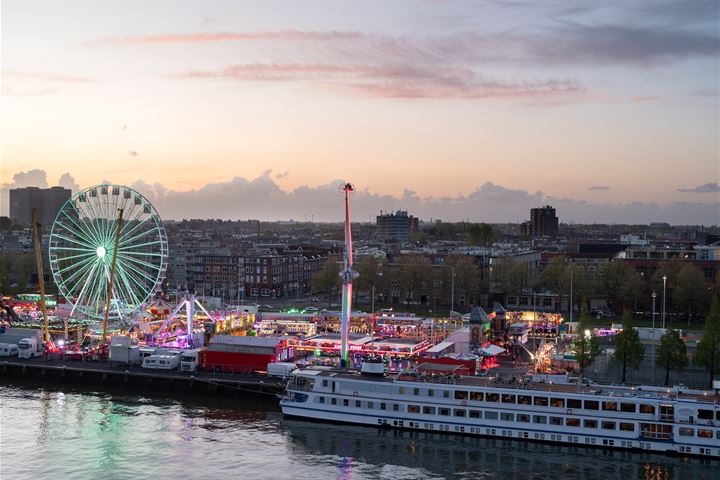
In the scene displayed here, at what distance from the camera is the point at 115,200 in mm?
74438

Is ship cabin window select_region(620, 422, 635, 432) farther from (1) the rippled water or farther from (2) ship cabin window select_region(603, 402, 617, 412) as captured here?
(1) the rippled water

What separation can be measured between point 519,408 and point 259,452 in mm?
14347

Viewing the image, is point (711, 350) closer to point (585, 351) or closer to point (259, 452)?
point (585, 351)

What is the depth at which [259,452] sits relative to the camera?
4222 cm

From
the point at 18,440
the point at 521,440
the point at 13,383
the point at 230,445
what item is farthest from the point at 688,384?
the point at 13,383

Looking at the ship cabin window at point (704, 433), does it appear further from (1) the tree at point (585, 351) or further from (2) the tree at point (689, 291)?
(2) the tree at point (689, 291)

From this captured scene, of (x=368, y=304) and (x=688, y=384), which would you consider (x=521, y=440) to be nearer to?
(x=688, y=384)

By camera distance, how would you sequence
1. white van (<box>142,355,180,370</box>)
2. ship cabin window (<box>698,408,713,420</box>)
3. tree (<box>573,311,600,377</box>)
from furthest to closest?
white van (<box>142,355,180,370</box>) < tree (<box>573,311,600,377</box>) < ship cabin window (<box>698,408,713,420</box>)

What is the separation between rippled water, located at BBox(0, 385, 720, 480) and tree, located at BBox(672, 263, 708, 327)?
168 feet

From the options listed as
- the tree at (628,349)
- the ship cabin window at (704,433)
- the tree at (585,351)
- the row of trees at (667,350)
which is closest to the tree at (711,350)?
the row of trees at (667,350)

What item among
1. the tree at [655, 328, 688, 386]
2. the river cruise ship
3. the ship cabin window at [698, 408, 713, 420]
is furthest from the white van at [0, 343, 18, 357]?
the ship cabin window at [698, 408, 713, 420]

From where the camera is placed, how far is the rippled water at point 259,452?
1553 inches

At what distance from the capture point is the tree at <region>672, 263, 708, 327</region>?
8938 cm

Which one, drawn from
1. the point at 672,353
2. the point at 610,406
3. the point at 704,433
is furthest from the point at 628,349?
the point at 704,433
